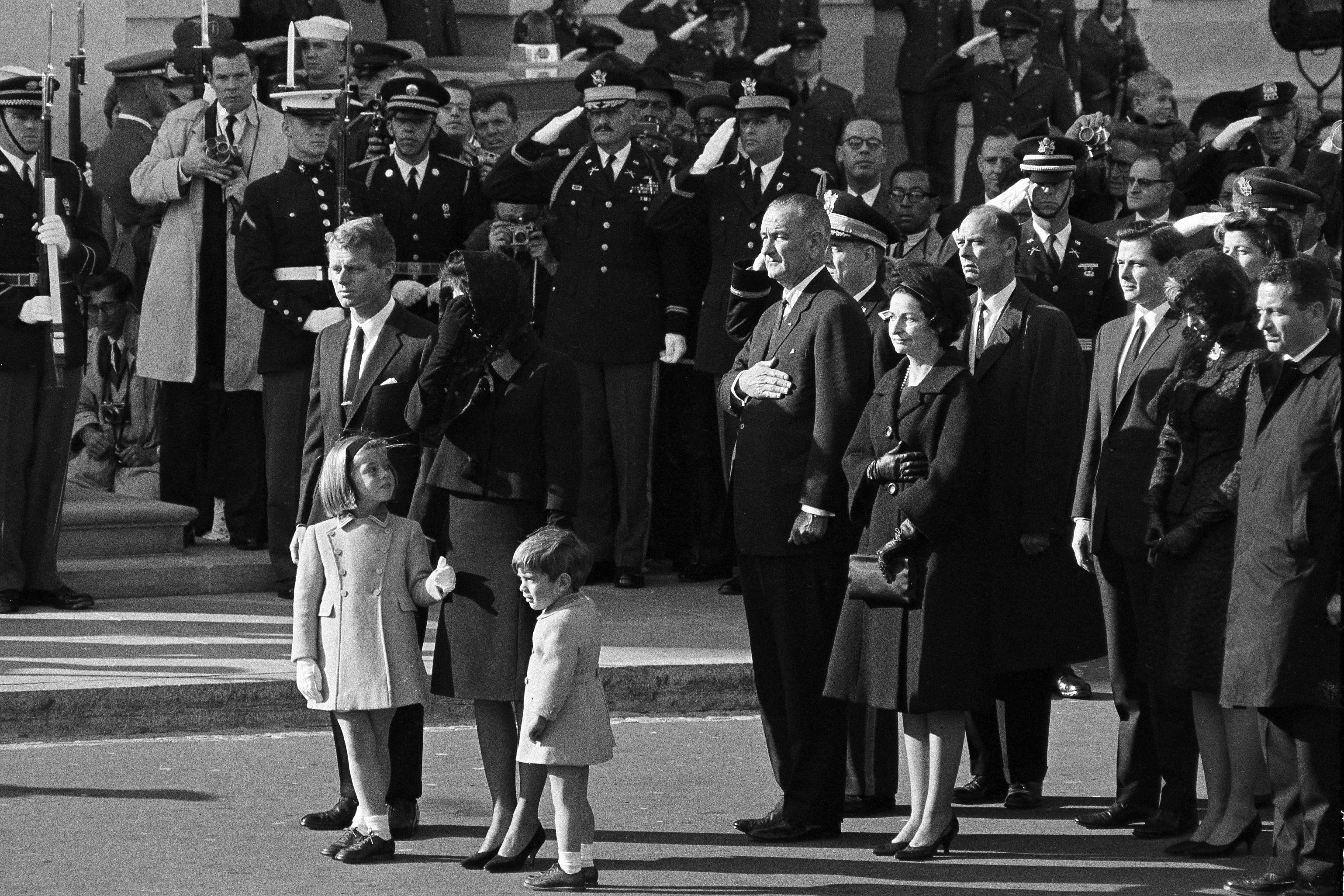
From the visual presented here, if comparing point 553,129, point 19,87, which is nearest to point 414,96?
point 553,129

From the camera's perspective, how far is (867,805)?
7.49 meters

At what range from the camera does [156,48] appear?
1430 cm

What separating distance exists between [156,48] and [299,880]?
8883 millimetres

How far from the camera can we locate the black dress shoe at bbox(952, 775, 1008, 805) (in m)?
7.67

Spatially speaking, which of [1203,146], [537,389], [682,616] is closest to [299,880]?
[537,389]

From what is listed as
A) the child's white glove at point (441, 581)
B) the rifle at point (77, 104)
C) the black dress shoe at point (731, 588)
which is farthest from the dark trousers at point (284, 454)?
the child's white glove at point (441, 581)

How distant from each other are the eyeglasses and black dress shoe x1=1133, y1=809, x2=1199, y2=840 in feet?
14.8

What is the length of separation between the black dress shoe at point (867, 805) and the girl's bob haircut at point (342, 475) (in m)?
1.83

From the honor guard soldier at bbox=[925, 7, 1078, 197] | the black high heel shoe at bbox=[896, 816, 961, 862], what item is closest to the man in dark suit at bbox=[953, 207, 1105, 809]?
the black high heel shoe at bbox=[896, 816, 961, 862]

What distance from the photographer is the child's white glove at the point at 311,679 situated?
6.78 metres

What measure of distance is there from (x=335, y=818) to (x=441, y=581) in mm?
906

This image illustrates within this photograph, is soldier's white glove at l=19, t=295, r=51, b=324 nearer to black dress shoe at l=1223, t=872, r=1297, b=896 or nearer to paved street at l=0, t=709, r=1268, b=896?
paved street at l=0, t=709, r=1268, b=896

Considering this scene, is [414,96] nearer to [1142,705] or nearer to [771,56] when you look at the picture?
[771,56]

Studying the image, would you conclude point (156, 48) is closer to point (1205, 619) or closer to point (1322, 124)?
point (1322, 124)
